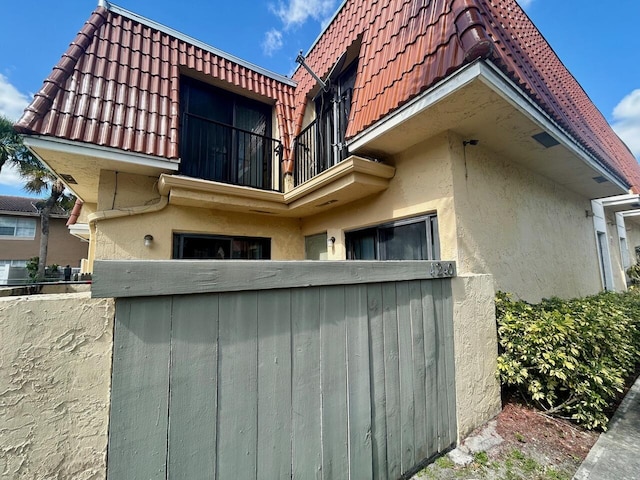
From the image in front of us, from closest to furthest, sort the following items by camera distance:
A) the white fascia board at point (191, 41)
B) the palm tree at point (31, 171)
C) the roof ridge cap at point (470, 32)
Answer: the roof ridge cap at point (470, 32)
the white fascia board at point (191, 41)
the palm tree at point (31, 171)

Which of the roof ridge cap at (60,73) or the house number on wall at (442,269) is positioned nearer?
the house number on wall at (442,269)

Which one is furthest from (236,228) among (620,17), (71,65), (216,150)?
(620,17)

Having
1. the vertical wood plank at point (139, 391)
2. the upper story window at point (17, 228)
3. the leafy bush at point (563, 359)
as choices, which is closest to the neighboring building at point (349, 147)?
the leafy bush at point (563, 359)

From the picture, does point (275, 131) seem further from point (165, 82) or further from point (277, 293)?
point (277, 293)

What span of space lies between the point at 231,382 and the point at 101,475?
720mm

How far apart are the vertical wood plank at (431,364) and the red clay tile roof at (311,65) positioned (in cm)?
260

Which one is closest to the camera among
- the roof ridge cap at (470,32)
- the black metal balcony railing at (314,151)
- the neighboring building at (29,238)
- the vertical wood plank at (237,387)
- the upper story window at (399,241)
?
the vertical wood plank at (237,387)

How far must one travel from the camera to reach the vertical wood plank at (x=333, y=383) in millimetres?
2096

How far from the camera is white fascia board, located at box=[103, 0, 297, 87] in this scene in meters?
5.80

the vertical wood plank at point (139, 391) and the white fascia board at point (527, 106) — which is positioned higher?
the white fascia board at point (527, 106)

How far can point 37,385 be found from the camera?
4.19ft

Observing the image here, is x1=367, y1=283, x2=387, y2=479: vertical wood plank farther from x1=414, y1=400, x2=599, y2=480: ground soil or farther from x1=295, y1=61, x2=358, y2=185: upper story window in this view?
x1=295, y1=61, x2=358, y2=185: upper story window

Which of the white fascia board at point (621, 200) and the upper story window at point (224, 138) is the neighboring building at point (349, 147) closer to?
the upper story window at point (224, 138)

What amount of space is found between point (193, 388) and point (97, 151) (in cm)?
467
